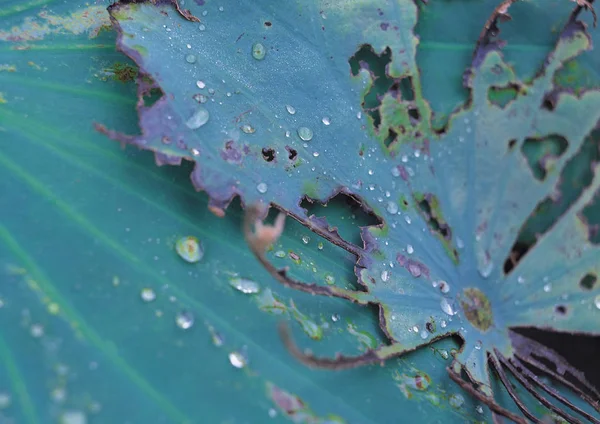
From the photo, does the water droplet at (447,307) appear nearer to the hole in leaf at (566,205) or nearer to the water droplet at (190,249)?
the hole in leaf at (566,205)

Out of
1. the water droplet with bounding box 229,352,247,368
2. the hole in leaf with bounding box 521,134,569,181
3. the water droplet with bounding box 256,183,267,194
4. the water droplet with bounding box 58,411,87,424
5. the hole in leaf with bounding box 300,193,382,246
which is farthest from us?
the hole in leaf with bounding box 521,134,569,181

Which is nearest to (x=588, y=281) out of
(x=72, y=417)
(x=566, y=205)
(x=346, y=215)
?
(x=566, y=205)

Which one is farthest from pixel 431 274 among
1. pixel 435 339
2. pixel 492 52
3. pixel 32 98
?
pixel 32 98

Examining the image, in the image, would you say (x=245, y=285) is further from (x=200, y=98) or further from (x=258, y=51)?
(x=258, y=51)

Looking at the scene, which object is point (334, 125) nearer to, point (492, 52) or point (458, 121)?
point (458, 121)

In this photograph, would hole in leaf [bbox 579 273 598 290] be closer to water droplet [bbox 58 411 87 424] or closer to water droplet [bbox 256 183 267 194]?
water droplet [bbox 256 183 267 194]

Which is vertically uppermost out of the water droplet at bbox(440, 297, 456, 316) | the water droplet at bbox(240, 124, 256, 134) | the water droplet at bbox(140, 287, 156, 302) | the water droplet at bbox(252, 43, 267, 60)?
the water droplet at bbox(252, 43, 267, 60)

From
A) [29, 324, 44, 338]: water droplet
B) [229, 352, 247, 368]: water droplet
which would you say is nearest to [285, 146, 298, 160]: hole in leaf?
[229, 352, 247, 368]: water droplet

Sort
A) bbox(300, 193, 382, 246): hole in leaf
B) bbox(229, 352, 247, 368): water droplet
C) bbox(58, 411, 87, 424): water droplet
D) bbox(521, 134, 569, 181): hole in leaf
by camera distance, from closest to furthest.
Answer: bbox(58, 411, 87, 424): water droplet
bbox(229, 352, 247, 368): water droplet
bbox(300, 193, 382, 246): hole in leaf
bbox(521, 134, 569, 181): hole in leaf
